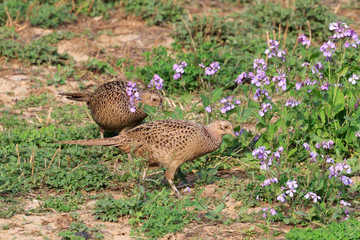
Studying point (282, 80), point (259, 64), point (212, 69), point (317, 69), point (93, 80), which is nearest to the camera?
point (282, 80)

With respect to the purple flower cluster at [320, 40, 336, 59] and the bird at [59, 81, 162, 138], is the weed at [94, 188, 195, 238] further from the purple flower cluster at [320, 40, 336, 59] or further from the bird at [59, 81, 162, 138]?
the purple flower cluster at [320, 40, 336, 59]

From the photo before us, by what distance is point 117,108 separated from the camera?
7.11 meters

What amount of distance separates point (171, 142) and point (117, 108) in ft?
4.42

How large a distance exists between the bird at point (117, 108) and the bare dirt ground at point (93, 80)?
1.32 m

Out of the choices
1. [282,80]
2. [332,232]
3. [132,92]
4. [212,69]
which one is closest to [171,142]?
[132,92]

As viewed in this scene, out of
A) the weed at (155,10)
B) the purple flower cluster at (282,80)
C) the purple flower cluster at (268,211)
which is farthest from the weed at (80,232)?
the weed at (155,10)

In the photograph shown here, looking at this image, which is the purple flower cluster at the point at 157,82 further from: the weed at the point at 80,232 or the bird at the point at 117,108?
the weed at the point at 80,232

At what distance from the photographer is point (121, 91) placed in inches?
286

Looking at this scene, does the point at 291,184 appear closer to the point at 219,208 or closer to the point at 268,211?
the point at 268,211

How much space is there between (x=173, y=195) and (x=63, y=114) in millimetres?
2838

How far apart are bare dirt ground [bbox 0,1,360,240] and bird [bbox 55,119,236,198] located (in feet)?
1.49

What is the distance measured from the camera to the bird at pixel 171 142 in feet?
19.7

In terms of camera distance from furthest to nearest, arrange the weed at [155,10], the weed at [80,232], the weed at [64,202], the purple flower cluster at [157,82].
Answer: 1. the weed at [155,10]
2. the purple flower cluster at [157,82]
3. the weed at [64,202]
4. the weed at [80,232]

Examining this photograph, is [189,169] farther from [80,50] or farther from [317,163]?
[80,50]
